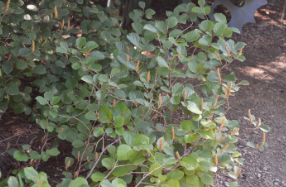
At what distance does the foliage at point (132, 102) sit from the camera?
58.5 inches

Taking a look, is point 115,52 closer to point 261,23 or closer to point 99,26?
point 99,26

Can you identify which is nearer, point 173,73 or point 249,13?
point 173,73

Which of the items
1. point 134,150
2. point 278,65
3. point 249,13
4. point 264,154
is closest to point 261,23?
point 249,13

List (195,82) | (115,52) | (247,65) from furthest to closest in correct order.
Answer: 1. (247,65)
2. (195,82)
3. (115,52)

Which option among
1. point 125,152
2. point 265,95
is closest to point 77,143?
point 125,152

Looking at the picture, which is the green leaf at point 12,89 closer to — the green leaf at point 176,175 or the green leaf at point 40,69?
the green leaf at point 40,69

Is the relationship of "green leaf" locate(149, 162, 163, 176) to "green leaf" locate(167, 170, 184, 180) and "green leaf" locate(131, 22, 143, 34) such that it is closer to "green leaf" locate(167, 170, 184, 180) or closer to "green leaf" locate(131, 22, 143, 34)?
"green leaf" locate(167, 170, 184, 180)

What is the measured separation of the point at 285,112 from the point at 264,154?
77 cm

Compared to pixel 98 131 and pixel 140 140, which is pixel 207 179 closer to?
pixel 140 140

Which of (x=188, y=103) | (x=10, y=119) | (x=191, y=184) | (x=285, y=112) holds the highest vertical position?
(x=188, y=103)

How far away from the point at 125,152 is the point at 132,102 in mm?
554

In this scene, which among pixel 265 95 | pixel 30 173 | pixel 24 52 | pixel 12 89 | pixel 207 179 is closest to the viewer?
pixel 30 173

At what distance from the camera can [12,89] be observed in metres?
2.18

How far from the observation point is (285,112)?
10.4ft
